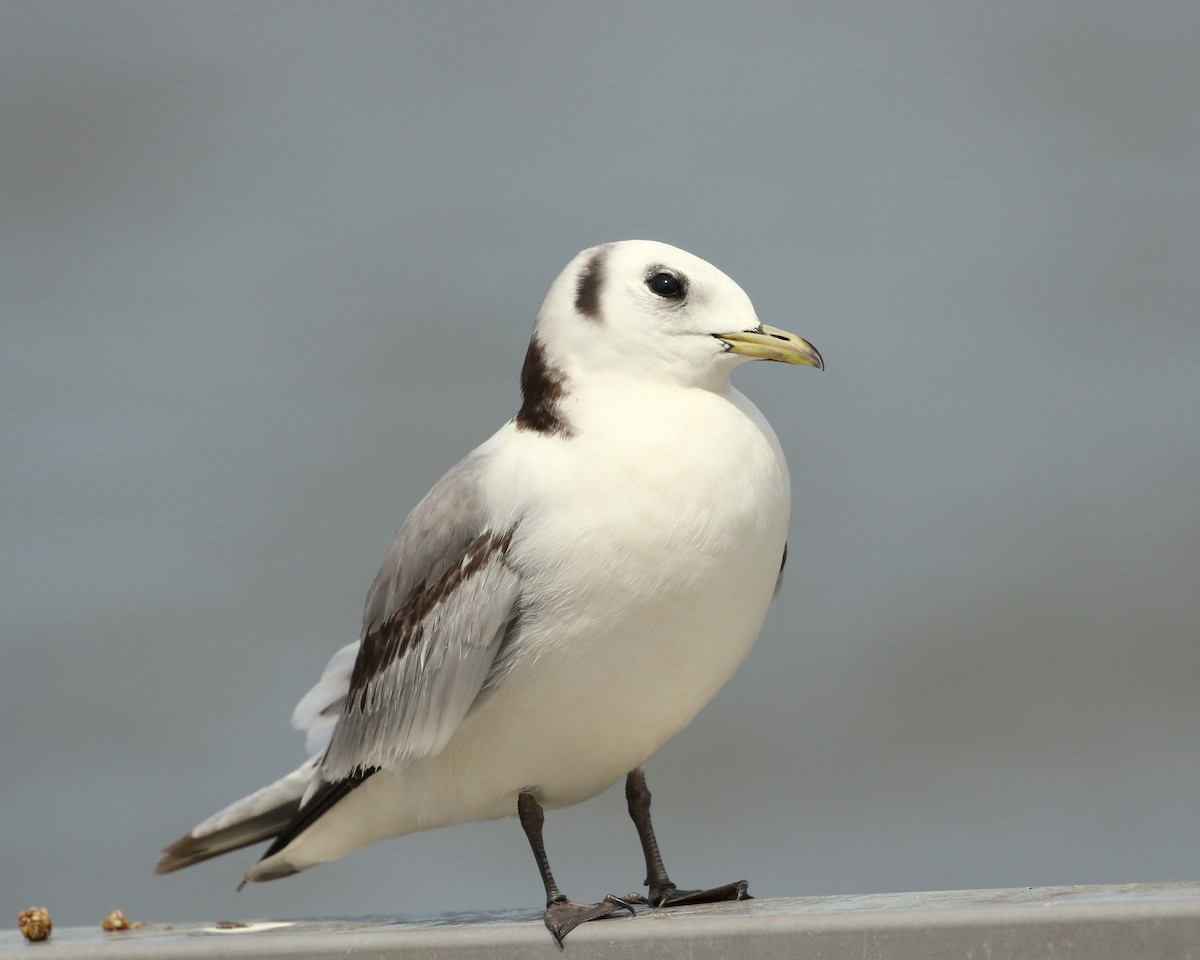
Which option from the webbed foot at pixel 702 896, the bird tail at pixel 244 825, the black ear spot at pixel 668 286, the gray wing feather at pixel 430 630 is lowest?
the webbed foot at pixel 702 896

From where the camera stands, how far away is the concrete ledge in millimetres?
1562

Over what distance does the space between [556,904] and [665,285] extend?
860 mm

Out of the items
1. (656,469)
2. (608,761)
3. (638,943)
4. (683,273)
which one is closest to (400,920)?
(608,761)

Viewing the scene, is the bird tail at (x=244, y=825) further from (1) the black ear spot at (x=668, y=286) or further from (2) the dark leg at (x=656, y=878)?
(1) the black ear spot at (x=668, y=286)

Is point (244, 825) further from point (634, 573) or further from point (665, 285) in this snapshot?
point (665, 285)

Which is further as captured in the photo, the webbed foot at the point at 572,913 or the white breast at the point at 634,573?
the white breast at the point at 634,573

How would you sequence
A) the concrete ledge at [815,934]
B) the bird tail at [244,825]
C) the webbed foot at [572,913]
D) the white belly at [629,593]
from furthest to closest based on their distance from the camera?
the bird tail at [244,825]
the white belly at [629,593]
the webbed foot at [572,913]
the concrete ledge at [815,934]

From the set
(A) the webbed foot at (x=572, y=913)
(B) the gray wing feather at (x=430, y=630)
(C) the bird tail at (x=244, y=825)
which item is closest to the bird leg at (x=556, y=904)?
(A) the webbed foot at (x=572, y=913)

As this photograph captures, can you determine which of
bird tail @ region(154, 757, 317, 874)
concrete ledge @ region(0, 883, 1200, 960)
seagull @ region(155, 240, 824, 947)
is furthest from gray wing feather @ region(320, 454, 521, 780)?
concrete ledge @ region(0, 883, 1200, 960)

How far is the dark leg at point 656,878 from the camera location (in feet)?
7.17

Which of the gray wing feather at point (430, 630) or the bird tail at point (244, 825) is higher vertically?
the gray wing feather at point (430, 630)

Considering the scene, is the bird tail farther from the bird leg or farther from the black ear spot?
the black ear spot

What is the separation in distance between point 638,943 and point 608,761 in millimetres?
480

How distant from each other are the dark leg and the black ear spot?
0.71m
